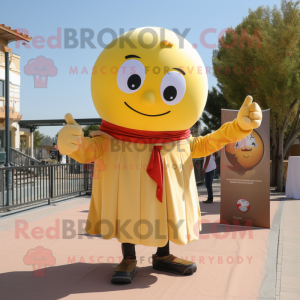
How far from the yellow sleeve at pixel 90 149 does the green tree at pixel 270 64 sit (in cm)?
963

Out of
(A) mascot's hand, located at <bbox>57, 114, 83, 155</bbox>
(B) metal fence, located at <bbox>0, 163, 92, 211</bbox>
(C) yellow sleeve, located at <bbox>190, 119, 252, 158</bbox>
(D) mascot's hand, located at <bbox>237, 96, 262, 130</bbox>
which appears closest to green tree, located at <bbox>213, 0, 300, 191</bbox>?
(B) metal fence, located at <bbox>0, 163, 92, 211</bbox>

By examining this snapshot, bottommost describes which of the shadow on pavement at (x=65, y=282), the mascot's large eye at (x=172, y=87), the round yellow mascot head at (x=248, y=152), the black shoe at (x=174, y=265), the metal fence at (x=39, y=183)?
the shadow on pavement at (x=65, y=282)

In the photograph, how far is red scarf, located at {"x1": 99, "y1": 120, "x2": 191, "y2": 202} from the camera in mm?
3516

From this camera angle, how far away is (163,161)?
11.9 feet

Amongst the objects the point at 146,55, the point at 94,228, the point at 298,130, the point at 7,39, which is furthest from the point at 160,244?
the point at 298,130

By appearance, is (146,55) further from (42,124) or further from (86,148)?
(42,124)

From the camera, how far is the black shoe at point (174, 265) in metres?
3.95

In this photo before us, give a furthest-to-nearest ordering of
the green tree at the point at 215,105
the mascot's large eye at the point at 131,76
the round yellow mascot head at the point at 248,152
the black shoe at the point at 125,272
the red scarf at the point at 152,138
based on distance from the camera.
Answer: the green tree at the point at 215,105
the round yellow mascot head at the point at 248,152
the black shoe at the point at 125,272
the red scarf at the point at 152,138
the mascot's large eye at the point at 131,76

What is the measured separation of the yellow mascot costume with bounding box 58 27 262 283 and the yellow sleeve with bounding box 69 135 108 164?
0.04ft

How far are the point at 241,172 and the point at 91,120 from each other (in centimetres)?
2069

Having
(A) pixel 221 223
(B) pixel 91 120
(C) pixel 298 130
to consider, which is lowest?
(A) pixel 221 223

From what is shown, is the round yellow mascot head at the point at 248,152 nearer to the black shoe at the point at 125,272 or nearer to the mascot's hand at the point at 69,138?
the black shoe at the point at 125,272

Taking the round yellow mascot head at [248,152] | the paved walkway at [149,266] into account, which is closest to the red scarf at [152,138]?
the paved walkway at [149,266]

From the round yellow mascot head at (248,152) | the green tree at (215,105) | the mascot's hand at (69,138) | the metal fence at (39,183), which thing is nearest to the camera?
the mascot's hand at (69,138)
